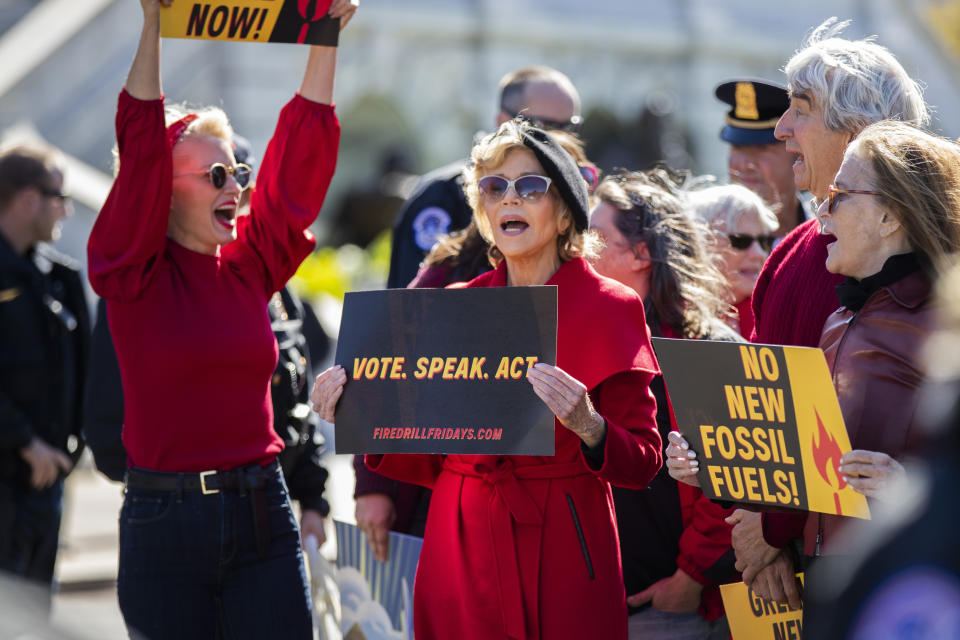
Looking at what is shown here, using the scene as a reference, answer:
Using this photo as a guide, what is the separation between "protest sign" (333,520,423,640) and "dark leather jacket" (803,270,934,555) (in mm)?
1590

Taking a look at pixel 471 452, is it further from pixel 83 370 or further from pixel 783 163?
Result: pixel 83 370

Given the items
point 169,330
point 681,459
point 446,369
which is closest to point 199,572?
point 169,330

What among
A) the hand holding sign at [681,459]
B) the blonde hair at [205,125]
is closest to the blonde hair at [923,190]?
the hand holding sign at [681,459]

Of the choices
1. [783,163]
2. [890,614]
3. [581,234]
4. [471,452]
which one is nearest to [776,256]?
[581,234]

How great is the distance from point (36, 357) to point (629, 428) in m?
3.40

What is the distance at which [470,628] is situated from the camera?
3.24 m

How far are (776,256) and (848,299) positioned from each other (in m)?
0.67

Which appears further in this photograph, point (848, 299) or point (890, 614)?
point (848, 299)

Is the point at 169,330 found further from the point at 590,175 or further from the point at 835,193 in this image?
the point at 835,193

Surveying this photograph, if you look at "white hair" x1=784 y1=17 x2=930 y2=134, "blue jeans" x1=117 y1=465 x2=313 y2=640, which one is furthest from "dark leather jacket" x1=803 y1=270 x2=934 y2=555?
"blue jeans" x1=117 y1=465 x2=313 y2=640

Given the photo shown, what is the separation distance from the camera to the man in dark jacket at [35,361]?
5.42m

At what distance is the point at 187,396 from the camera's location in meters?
3.52

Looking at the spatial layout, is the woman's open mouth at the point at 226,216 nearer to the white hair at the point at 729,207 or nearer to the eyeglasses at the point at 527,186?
the eyeglasses at the point at 527,186

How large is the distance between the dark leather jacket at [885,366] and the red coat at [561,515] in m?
0.57
